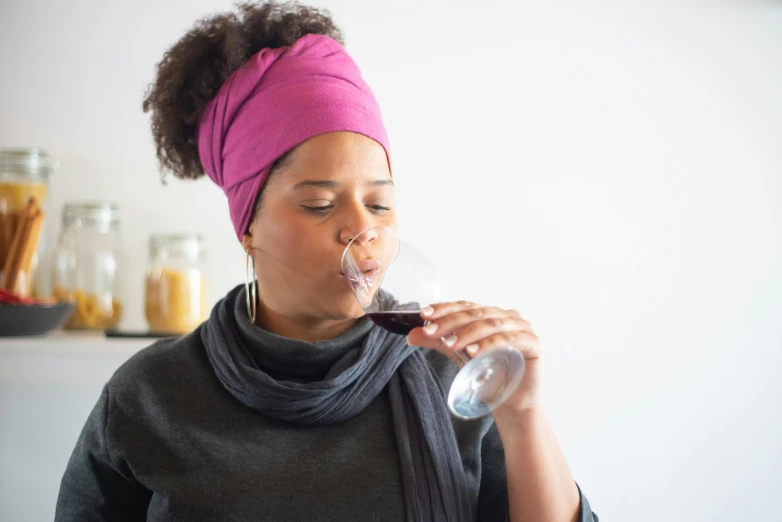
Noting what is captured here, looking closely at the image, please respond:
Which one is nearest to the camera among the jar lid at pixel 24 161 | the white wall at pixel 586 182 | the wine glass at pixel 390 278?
the wine glass at pixel 390 278

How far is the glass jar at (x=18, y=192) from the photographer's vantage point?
5.19ft

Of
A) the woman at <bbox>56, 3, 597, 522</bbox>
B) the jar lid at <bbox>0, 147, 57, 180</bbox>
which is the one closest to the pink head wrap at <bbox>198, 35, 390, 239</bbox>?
the woman at <bbox>56, 3, 597, 522</bbox>

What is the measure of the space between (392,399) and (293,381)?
161 millimetres

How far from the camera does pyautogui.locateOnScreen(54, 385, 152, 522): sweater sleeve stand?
3.87 feet

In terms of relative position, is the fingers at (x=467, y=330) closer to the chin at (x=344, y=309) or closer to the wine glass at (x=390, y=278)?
the wine glass at (x=390, y=278)

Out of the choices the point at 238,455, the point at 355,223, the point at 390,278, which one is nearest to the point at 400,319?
the point at 390,278

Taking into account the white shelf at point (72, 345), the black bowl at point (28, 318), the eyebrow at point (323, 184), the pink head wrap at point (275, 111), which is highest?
the pink head wrap at point (275, 111)

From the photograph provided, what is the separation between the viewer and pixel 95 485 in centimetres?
118

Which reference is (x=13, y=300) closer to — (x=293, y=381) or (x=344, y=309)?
(x=293, y=381)

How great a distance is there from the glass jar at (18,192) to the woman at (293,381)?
0.54 meters

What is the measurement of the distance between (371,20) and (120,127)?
2.28 feet

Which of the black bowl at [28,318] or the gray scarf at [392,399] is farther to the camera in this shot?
the black bowl at [28,318]

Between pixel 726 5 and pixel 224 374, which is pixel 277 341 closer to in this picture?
pixel 224 374

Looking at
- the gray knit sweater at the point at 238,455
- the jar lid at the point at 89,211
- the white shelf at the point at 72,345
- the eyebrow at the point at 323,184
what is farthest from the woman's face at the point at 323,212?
the jar lid at the point at 89,211
